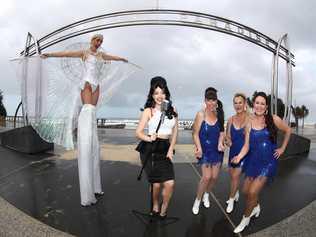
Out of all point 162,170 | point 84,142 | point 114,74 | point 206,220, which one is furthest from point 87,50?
point 206,220

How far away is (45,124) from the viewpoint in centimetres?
620

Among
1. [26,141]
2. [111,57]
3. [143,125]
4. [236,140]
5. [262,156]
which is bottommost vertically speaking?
[26,141]

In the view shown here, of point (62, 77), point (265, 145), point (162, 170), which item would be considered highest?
point (62, 77)

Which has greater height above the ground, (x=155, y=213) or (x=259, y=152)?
(x=259, y=152)

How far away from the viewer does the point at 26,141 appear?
383 inches

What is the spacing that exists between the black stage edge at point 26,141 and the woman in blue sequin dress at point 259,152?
6743mm

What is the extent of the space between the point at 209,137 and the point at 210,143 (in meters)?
0.08

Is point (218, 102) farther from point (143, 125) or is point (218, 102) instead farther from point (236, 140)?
point (143, 125)

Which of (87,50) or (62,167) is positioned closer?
(87,50)

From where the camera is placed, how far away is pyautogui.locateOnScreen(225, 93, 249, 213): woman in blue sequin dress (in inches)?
196

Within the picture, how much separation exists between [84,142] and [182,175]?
266 centimetres

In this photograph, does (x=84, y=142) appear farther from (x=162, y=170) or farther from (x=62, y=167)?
(x=62, y=167)

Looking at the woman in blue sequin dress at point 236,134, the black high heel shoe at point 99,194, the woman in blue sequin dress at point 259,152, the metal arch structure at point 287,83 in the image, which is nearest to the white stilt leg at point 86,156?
the black high heel shoe at point 99,194

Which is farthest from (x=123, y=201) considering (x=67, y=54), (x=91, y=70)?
(x=67, y=54)
